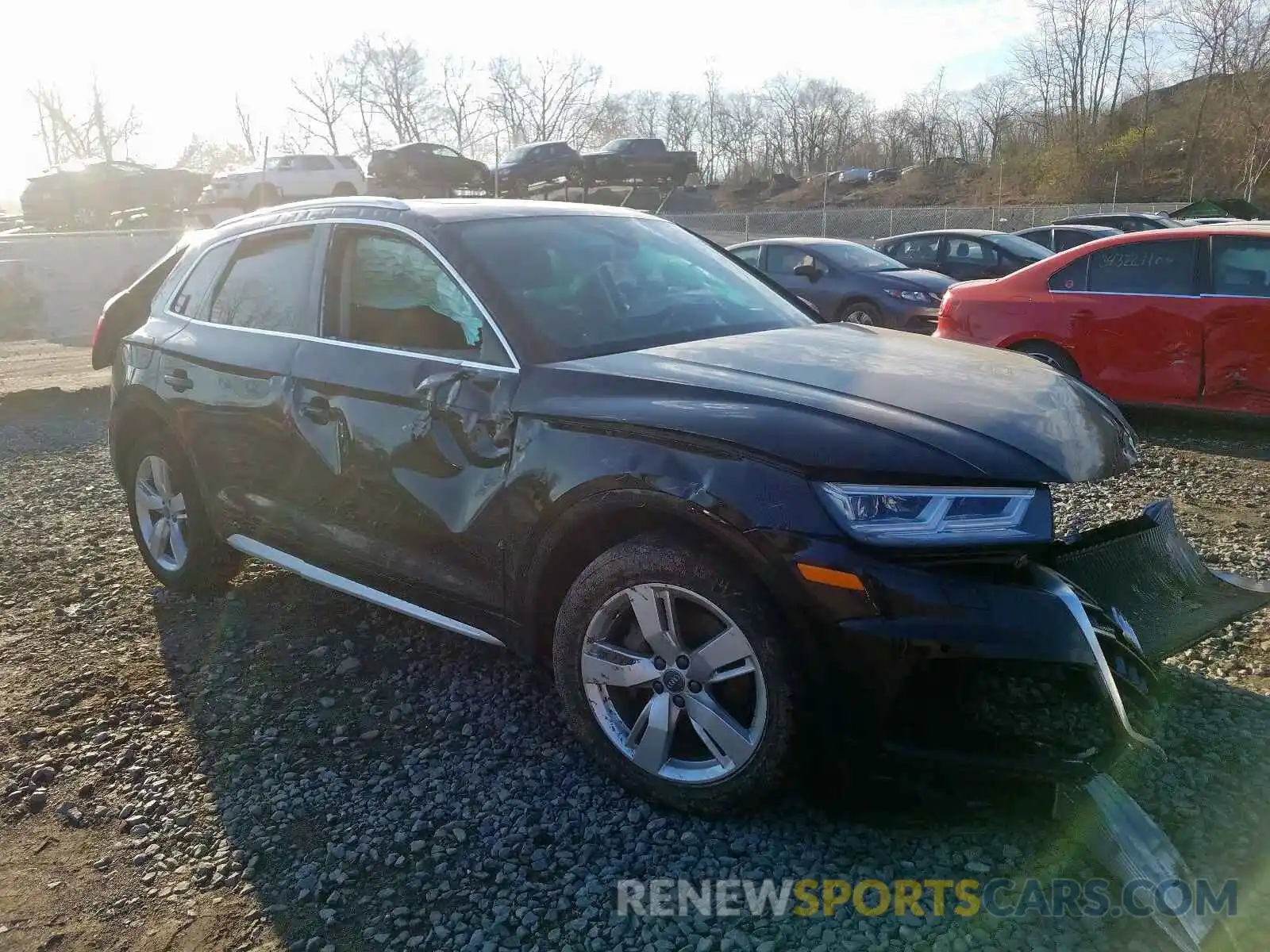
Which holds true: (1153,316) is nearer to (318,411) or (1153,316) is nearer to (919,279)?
(919,279)

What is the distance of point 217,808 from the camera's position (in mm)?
2990

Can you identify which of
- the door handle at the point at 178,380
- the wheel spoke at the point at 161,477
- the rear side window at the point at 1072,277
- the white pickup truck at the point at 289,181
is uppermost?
the white pickup truck at the point at 289,181

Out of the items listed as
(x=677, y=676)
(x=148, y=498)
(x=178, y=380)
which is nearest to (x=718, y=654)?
(x=677, y=676)

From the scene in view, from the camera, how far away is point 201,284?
453 cm

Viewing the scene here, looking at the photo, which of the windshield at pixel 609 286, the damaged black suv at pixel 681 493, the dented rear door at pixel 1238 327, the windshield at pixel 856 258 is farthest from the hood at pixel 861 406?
the windshield at pixel 856 258

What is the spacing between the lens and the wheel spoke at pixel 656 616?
106 inches

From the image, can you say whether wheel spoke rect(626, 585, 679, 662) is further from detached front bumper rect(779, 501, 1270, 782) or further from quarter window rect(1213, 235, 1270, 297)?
quarter window rect(1213, 235, 1270, 297)

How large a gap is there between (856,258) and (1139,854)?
10.7 metres

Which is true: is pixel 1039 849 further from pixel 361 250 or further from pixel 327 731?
pixel 361 250

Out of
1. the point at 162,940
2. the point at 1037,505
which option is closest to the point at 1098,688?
the point at 1037,505

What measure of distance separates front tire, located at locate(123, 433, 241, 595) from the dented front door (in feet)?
3.36

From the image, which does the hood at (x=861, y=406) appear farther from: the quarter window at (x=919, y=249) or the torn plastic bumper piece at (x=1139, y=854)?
the quarter window at (x=919, y=249)

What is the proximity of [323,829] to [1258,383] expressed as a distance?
6597 mm

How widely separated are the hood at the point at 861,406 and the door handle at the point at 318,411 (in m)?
0.95
